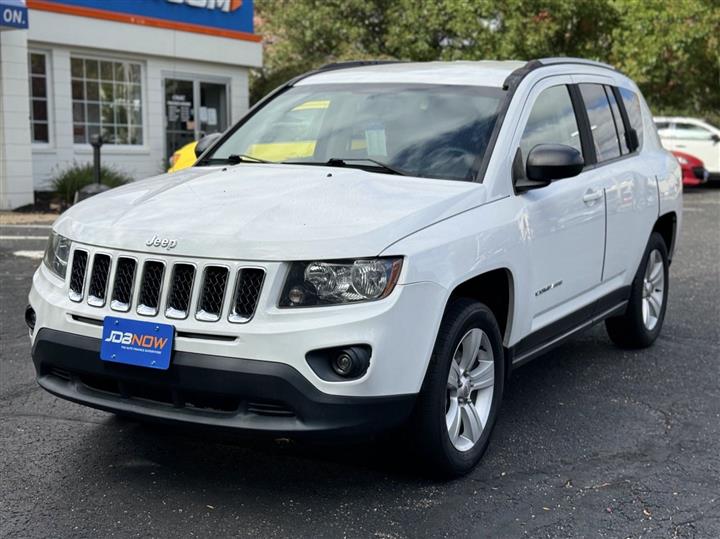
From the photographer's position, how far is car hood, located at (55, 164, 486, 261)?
11.5 ft

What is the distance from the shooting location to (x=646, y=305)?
20.9 feet

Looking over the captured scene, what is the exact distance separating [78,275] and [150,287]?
420mm

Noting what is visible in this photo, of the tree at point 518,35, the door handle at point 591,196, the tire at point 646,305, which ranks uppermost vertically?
the tree at point 518,35

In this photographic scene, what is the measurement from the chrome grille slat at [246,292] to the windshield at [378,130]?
45.4 inches

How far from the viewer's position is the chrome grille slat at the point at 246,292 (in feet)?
11.4

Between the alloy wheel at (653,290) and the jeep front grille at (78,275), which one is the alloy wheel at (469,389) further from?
the alloy wheel at (653,290)

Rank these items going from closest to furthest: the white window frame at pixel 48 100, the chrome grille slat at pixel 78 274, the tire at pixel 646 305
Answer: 1. the chrome grille slat at pixel 78 274
2. the tire at pixel 646 305
3. the white window frame at pixel 48 100

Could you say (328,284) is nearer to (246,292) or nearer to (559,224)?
(246,292)

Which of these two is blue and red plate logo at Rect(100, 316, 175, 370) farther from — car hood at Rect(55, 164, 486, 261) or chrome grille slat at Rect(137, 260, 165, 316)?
car hood at Rect(55, 164, 486, 261)

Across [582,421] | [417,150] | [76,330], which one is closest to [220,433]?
[76,330]

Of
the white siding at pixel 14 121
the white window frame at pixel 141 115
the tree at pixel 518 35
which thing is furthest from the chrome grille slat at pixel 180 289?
the tree at pixel 518 35

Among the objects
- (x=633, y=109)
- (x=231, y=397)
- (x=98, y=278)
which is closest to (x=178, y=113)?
(x=633, y=109)

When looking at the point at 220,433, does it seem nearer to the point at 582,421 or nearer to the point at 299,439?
the point at 299,439

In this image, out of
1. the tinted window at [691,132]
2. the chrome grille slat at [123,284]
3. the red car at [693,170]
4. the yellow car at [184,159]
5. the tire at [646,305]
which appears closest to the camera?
the chrome grille slat at [123,284]
